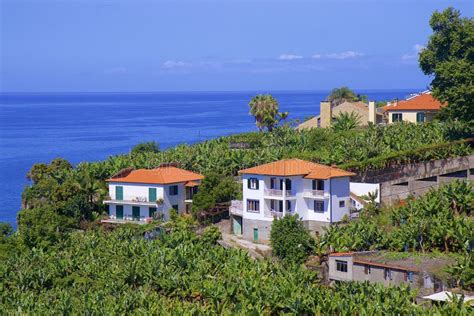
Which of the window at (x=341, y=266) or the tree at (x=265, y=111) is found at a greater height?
the tree at (x=265, y=111)

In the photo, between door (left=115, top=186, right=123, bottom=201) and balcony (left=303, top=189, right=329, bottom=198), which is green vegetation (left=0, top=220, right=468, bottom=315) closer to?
balcony (left=303, top=189, right=329, bottom=198)

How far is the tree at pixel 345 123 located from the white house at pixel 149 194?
23.6m

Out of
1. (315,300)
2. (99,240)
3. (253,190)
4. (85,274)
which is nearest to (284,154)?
(253,190)

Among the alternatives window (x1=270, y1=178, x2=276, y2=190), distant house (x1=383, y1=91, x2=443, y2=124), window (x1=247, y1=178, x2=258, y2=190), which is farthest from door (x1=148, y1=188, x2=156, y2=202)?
distant house (x1=383, y1=91, x2=443, y2=124)

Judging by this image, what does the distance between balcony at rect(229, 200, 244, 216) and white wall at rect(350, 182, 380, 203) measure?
304 inches

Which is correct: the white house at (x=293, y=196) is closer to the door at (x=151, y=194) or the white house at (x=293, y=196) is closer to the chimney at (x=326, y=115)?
the door at (x=151, y=194)

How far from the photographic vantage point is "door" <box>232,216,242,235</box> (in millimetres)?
61906

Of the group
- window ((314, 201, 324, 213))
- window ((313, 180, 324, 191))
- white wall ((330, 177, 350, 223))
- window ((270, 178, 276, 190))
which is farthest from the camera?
window ((270, 178, 276, 190))

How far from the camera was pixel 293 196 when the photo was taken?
5900 cm

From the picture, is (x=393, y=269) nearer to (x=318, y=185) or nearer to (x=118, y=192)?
(x=318, y=185)

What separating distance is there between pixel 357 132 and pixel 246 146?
37.7 feet

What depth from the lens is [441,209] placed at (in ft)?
176

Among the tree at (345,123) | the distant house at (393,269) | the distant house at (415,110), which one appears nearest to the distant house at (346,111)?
the tree at (345,123)

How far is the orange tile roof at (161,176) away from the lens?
218ft
